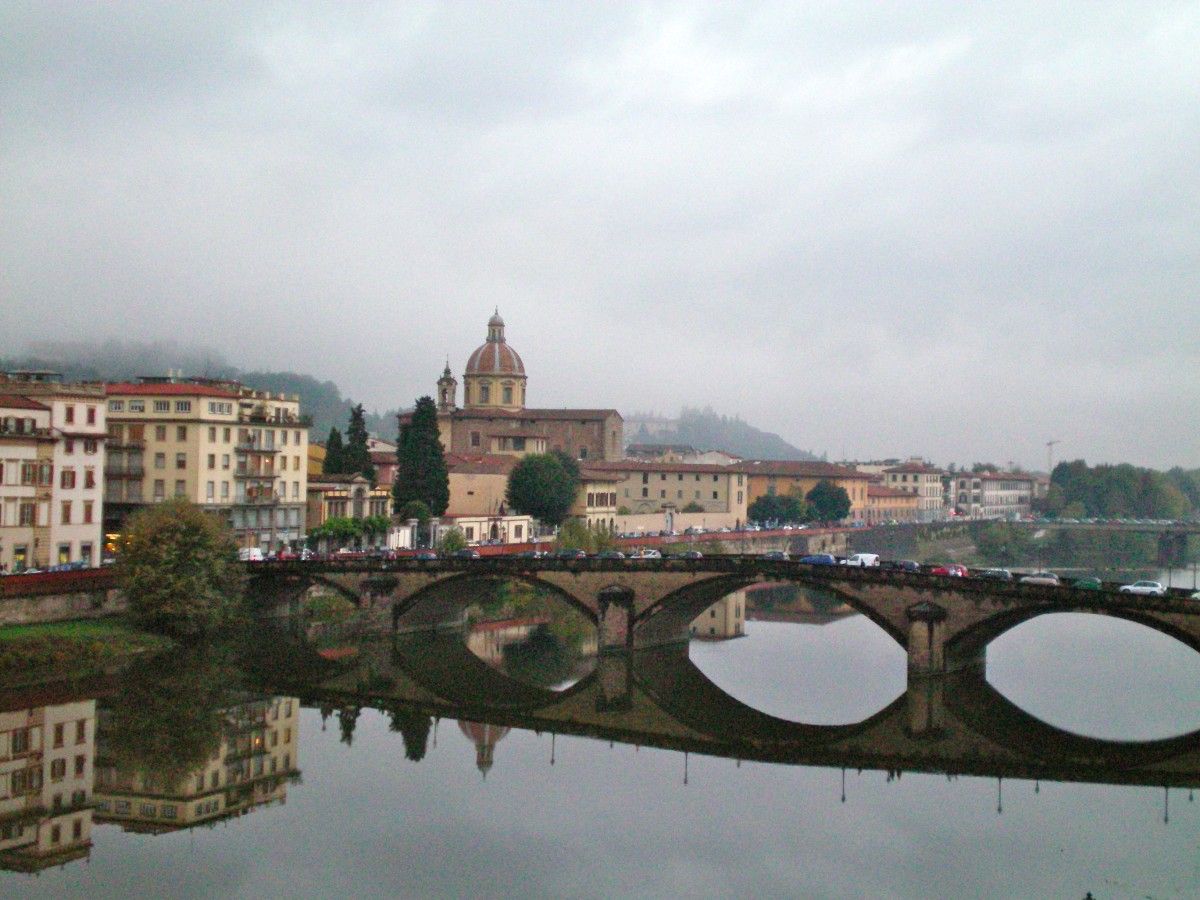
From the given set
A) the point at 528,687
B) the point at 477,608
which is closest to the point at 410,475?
the point at 477,608

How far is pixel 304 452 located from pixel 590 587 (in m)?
28.5

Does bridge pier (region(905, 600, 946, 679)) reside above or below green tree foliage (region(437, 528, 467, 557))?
below

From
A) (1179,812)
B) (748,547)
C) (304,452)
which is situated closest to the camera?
(1179,812)

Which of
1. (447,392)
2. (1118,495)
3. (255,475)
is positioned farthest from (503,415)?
(1118,495)

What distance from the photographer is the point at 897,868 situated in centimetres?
3366

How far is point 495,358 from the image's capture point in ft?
465

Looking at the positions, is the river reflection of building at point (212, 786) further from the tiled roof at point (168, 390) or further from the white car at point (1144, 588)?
the white car at point (1144, 588)

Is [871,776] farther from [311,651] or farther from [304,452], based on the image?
[304,452]

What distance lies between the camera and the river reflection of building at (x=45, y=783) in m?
34.2

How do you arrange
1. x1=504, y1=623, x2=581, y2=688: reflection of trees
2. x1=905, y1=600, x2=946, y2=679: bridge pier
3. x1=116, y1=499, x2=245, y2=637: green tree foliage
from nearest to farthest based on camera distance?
x1=905, y1=600, x2=946, y2=679: bridge pier → x1=116, y1=499, x2=245, y2=637: green tree foliage → x1=504, y1=623, x2=581, y2=688: reflection of trees

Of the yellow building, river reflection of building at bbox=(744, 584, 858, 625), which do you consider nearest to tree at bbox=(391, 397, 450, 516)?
river reflection of building at bbox=(744, 584, 858, 625)

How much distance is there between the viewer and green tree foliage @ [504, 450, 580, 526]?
105 m

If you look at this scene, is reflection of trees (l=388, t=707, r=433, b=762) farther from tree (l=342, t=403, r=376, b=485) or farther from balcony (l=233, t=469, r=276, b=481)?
tree (l=342, t=403, r=376, b=485)

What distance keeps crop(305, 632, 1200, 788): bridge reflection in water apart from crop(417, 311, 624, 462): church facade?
69548mm
